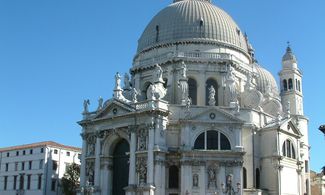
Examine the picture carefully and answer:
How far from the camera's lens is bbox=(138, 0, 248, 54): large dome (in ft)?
174

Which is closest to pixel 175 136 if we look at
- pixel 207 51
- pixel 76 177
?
pixel 207 51

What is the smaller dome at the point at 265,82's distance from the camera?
195 ft

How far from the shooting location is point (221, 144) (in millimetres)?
44500

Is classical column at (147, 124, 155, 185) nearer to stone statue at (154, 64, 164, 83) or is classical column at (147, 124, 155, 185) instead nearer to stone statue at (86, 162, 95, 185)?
stone statue at (154, 64, 164, 83)

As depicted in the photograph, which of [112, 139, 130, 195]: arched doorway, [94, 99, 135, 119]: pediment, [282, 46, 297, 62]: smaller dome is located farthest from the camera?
[282, 46, 297, 62]: smaller dome

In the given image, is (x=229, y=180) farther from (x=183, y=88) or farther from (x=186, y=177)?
(x=183, y=88)

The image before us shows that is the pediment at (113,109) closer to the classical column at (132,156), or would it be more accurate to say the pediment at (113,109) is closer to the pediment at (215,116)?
the classical column at (132,156)

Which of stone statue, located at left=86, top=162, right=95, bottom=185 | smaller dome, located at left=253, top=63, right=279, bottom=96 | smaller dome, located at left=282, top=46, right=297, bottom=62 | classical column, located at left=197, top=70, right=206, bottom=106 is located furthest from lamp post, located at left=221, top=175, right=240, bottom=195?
smaller dome, located at left=282, top=46, right=297, bottom=62

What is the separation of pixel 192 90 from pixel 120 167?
35.6 feet

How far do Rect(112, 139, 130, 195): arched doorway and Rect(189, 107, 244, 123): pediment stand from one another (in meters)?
7.43

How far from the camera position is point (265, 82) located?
6006cm

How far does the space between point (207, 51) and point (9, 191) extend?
116 feet

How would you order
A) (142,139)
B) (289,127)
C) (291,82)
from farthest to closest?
(291,82) → (289,127) → (142,139)

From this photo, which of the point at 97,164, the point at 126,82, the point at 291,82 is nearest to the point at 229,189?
the point at 97,164
